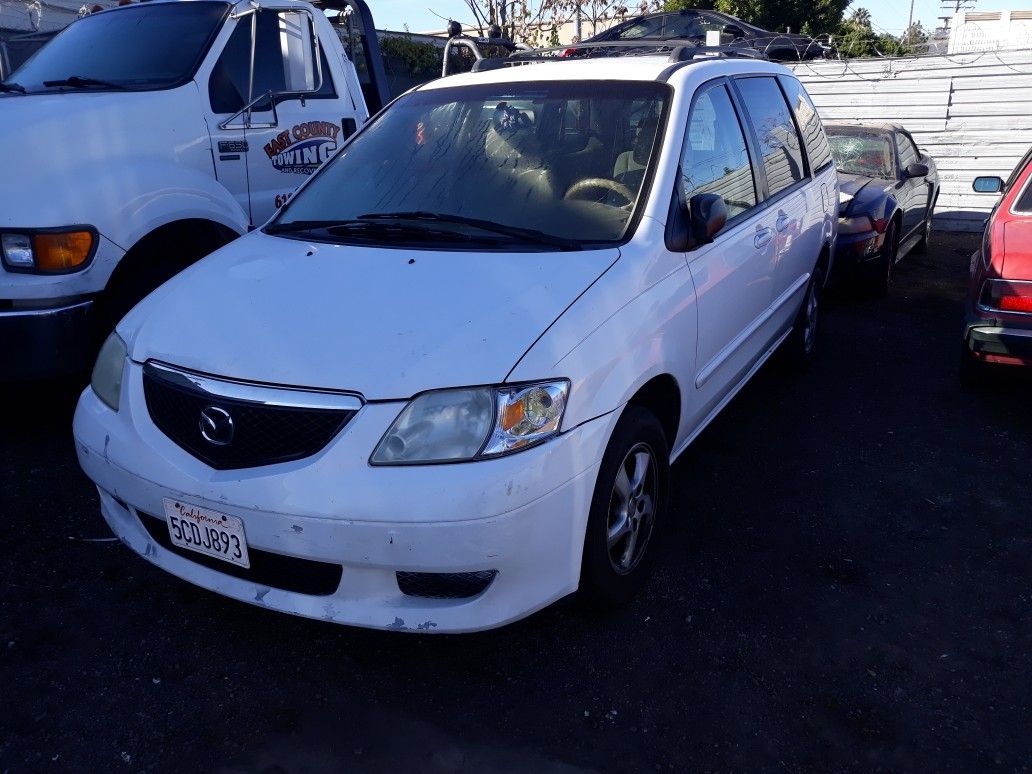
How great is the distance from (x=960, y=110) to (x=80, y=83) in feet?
35.4

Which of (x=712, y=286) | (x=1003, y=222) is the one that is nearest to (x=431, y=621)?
(x=712, y=286)

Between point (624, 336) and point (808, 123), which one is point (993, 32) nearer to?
point (808, 123)

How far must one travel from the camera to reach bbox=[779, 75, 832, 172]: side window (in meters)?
5.20

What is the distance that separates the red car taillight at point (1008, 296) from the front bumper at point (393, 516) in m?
3.01

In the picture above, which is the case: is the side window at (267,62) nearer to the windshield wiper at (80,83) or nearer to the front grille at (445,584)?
the windshield wiper at (80,83)

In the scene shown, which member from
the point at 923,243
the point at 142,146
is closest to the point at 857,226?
the point at 923,243

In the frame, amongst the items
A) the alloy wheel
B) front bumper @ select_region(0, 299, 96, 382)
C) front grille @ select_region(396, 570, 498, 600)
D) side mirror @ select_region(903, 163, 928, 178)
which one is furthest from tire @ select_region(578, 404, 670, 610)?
side mirror @ select_region(903, 163, 928, 178)

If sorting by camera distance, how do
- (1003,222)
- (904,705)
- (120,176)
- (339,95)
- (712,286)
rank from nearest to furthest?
(904,705)
(712,286)
(120,176)
(1003,222)
(339,95)

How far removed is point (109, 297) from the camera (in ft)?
14.2

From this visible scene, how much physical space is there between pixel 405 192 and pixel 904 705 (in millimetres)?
2535

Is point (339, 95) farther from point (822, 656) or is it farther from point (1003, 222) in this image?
point (822, 656)

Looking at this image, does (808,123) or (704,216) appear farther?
(808,123)

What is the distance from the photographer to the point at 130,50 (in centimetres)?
515

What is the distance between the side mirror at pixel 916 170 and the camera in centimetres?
805
